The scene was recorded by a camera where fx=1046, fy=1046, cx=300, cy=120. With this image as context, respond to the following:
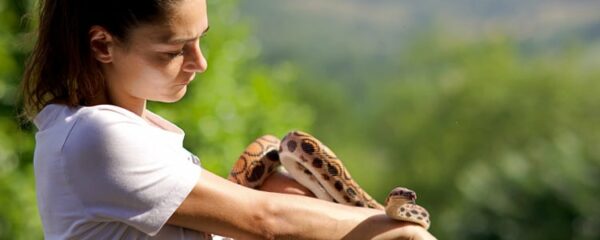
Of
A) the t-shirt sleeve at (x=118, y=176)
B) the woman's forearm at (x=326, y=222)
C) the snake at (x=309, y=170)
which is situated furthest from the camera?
the snake at (x=309, y=170)

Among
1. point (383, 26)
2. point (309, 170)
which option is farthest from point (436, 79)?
point (309, 170)

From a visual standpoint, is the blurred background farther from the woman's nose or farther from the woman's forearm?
the woman's nose

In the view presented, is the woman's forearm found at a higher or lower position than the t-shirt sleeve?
higher

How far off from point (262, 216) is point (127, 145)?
1.16ft

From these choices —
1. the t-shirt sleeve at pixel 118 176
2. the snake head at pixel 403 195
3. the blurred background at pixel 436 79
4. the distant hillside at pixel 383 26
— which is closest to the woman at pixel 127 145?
the t-shirt sleeve at pixel 118 176

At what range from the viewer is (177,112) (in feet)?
28.5

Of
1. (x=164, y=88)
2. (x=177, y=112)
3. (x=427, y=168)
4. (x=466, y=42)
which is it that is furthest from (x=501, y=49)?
(x=164, y=88)

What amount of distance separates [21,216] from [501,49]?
3210 centimetres

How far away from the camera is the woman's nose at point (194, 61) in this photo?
2.38 meters

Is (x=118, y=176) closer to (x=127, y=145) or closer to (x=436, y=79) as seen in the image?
(x=127, y=145)

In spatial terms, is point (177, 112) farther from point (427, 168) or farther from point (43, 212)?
point (427, 168)

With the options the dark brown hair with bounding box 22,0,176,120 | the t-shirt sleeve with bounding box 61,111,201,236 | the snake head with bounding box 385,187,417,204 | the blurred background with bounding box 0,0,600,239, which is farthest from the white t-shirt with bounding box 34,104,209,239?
the blurred background with bounding box 0,0,600,239

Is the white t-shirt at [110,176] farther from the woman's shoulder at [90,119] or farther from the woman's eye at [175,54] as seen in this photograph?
the woman's eye at [175,54]

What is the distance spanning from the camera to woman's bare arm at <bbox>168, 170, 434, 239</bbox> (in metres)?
2.35
